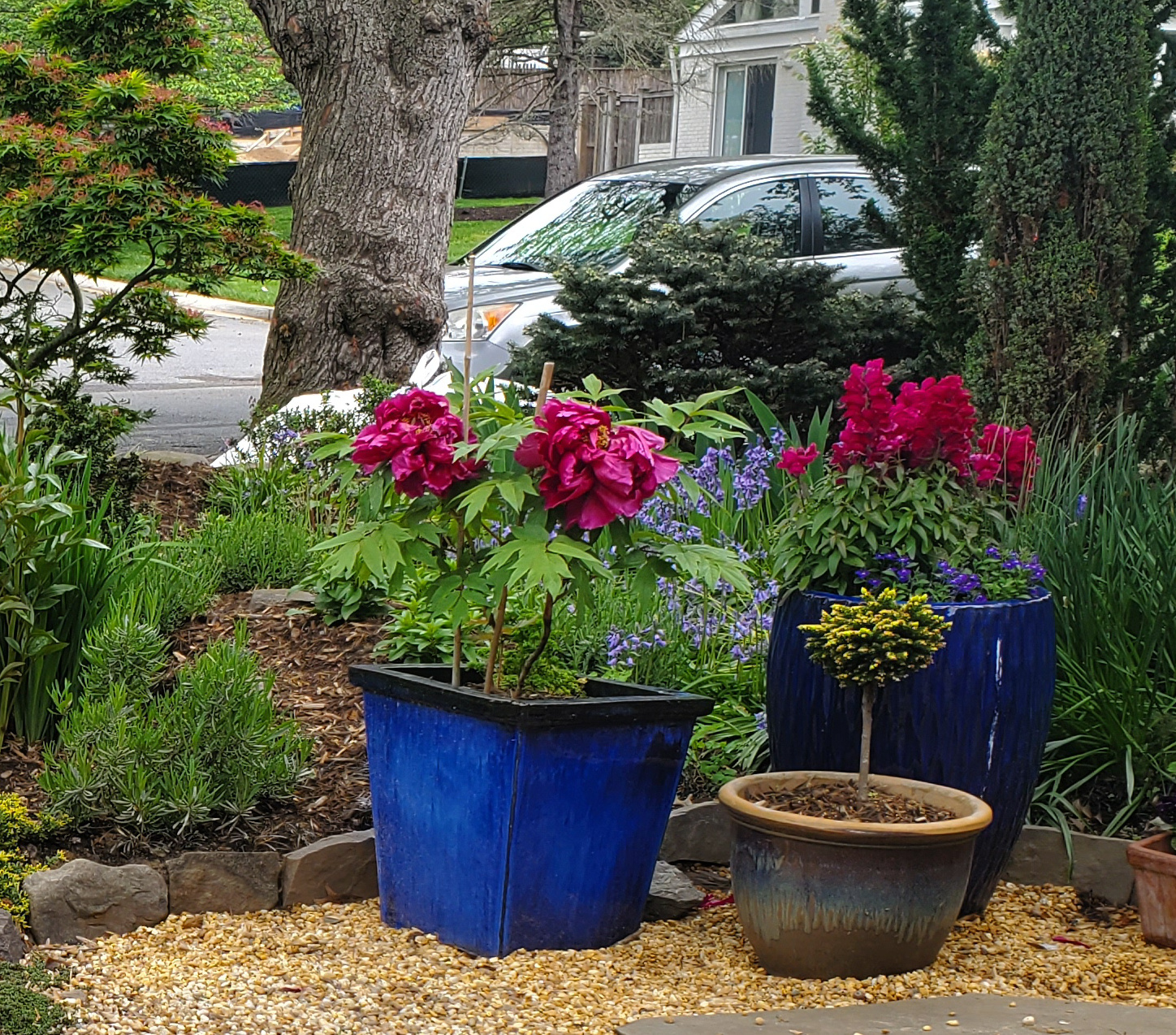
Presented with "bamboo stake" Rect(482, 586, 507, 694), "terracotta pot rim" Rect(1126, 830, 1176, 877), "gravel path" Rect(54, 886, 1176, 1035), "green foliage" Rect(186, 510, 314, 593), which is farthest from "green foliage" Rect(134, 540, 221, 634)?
"terracotta pot rim" Rect(1126, 830, 1176, 877)

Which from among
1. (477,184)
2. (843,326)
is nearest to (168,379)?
(843,326)

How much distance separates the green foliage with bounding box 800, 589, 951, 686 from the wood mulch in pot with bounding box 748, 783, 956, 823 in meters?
0.27

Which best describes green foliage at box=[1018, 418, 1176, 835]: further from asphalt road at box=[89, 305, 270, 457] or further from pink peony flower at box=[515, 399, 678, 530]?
asphalt road at box=[89, 305, 270, 457]

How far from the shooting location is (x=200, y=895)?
366cm

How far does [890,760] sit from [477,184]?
35.2 meters

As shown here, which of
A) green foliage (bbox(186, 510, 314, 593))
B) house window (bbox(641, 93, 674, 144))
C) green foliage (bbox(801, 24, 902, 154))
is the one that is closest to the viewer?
green foliage (bbox(186, 510, 314, 593))

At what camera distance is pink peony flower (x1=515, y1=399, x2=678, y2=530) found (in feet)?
10.2

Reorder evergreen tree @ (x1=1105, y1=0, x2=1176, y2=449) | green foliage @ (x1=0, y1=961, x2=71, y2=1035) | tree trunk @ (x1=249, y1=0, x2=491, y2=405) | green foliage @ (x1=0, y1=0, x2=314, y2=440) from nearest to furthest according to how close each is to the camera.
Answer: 1. green foliage @ (x1=0, y1=961, x2=71, y2=1035)
2. green foliage @ (x1=0, y1=0, x2=314, y2=440)
3. evergreen tree @ (x1=1105, y1=0, x2=1176, y2=449)
4. tree trunk @ (x1=249, y1=0, x2=491, y2=405)

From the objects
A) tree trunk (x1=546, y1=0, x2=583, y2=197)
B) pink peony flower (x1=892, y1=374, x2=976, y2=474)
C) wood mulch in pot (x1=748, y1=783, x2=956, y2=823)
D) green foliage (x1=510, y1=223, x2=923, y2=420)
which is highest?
tree trunk (x1=546, y1=0, x2=583, y2=197)

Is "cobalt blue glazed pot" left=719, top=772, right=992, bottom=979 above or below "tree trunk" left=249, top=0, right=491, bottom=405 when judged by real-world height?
below

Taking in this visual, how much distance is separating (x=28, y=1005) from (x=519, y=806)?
1.09 m

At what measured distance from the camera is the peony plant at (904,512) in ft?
12.0

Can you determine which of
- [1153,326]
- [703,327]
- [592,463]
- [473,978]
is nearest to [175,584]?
[473,978]

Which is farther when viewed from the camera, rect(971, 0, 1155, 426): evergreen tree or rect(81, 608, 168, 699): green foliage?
rect(971, 0, 1155, 426): evergreen tree
